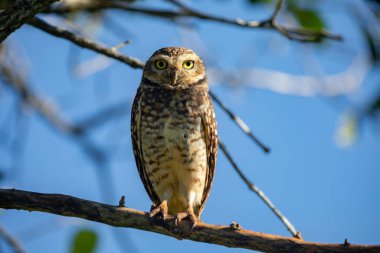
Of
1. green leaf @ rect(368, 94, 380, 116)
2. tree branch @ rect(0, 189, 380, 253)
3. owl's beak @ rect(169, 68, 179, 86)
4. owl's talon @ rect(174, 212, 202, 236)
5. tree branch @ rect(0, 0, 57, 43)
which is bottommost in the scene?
owl's talon @ rect(174, 212, 202, 236)

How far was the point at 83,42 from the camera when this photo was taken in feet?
12.1

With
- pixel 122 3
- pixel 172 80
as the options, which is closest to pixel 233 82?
pixel 172 80

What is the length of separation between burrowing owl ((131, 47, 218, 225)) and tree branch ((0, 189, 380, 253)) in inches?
31.4

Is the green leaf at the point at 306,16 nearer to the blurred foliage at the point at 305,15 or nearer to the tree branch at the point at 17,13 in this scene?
the blurred foliage at the point at 305,15

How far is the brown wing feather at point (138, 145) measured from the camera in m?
4.39

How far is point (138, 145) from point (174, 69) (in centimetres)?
66

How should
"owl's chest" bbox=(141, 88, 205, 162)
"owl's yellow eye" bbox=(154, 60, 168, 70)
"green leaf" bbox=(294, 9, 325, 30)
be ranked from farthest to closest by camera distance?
"owl's yellow eye" bbox=(154, 60, 168, 70)
"owl's chest" bbox=(141, 88, 205, 162)
"green leaf" bbox=(294, 9, 325, 30)

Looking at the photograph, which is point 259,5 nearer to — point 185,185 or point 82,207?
point 185,185

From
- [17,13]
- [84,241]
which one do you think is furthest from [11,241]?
[17,13]

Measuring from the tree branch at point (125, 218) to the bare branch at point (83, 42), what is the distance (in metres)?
1.04

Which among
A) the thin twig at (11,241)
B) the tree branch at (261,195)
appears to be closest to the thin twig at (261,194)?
the tree branch at (261,195)

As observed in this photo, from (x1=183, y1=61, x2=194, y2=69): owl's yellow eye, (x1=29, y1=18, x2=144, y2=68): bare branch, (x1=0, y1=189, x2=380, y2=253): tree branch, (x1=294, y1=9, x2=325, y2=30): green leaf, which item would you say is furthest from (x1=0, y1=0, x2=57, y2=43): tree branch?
(x1=294, y1=9, x2=325, y2=30): green leaf

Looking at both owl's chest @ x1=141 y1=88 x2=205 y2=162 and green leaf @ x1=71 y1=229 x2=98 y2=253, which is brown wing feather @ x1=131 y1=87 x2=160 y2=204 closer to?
owl's chest @ x1=141 y1=88 x2=205 y2=162

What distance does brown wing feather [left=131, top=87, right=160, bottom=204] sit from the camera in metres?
4.39
